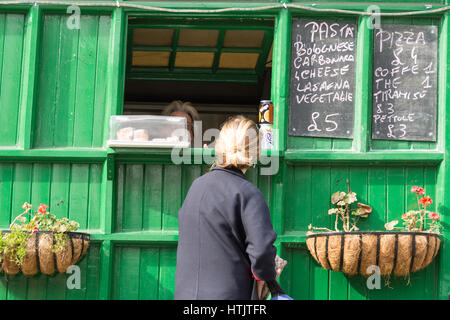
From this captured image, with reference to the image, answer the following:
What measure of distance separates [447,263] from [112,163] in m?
2.53

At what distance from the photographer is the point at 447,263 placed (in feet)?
15.4

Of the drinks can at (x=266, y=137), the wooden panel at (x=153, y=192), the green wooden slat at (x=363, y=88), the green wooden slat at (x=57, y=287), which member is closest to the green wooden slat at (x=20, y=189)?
the green wooden slat at (x=57, y=287)

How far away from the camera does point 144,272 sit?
473 centimetres

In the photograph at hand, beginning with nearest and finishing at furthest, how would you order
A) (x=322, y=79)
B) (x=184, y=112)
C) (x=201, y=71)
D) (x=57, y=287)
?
(x=57, y=287), (x=322, y=79), (x=184, y=112), (x=201, y=71)

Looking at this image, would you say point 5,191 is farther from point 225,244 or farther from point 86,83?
point 225,244

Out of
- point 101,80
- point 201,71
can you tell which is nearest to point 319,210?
point 101,80

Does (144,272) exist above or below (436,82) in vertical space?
below

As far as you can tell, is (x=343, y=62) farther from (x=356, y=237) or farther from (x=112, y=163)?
(x=112, y=163)

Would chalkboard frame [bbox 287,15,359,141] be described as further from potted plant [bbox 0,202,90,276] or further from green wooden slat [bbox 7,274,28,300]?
green wooden slat [bbox 7,274,28,300]

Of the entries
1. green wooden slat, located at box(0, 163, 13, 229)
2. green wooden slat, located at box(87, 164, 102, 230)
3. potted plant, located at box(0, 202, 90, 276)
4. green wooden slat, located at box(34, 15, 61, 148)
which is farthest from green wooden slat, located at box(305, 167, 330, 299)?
green wooden slat, located at box(0, 163, 13, 229)

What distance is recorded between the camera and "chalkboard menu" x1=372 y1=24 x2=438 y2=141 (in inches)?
191

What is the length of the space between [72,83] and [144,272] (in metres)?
→ 1.50

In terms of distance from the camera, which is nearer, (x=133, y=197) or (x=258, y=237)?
(x=258, y=237)

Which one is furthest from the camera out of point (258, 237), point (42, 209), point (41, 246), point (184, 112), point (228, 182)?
point (184, 112)
